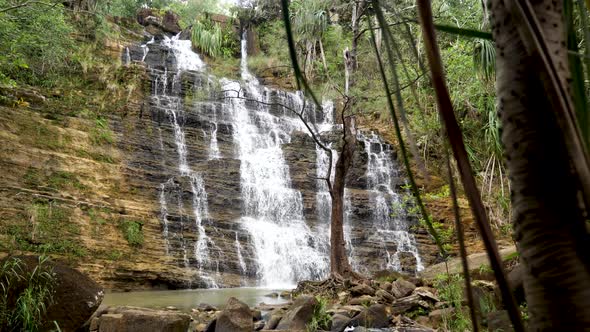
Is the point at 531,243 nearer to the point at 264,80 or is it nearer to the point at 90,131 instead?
the point at 90,131

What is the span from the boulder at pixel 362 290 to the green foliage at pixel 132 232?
313 inches

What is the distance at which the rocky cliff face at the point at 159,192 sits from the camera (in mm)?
13562

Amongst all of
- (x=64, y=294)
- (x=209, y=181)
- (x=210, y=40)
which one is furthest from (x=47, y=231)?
(x=210, y=40)

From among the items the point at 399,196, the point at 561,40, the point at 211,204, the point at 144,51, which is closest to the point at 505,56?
the point at 561,40

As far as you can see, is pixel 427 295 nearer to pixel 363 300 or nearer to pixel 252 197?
pixel 363 300

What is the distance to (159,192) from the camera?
52.3 ft

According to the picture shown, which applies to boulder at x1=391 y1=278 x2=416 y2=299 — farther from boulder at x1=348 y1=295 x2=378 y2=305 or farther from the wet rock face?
the wet rock face

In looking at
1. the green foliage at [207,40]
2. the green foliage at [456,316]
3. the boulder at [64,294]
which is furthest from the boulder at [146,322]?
the green foliage at [207,40]

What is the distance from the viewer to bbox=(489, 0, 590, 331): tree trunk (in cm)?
51

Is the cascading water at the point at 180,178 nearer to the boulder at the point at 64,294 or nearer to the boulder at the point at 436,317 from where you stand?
the boulder at the point at 436,317

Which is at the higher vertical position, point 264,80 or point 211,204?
Result: point 264,80

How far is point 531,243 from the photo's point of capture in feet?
1.81

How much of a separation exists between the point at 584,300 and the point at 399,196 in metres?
17.5

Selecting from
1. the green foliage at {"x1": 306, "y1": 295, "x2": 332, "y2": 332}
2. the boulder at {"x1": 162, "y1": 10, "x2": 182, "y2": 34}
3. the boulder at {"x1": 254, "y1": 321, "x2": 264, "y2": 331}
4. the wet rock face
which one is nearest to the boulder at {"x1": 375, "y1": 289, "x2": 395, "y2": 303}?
the green foliage at {"x1": 306, "y1": 295, "x2": 332, "y2": 332}
